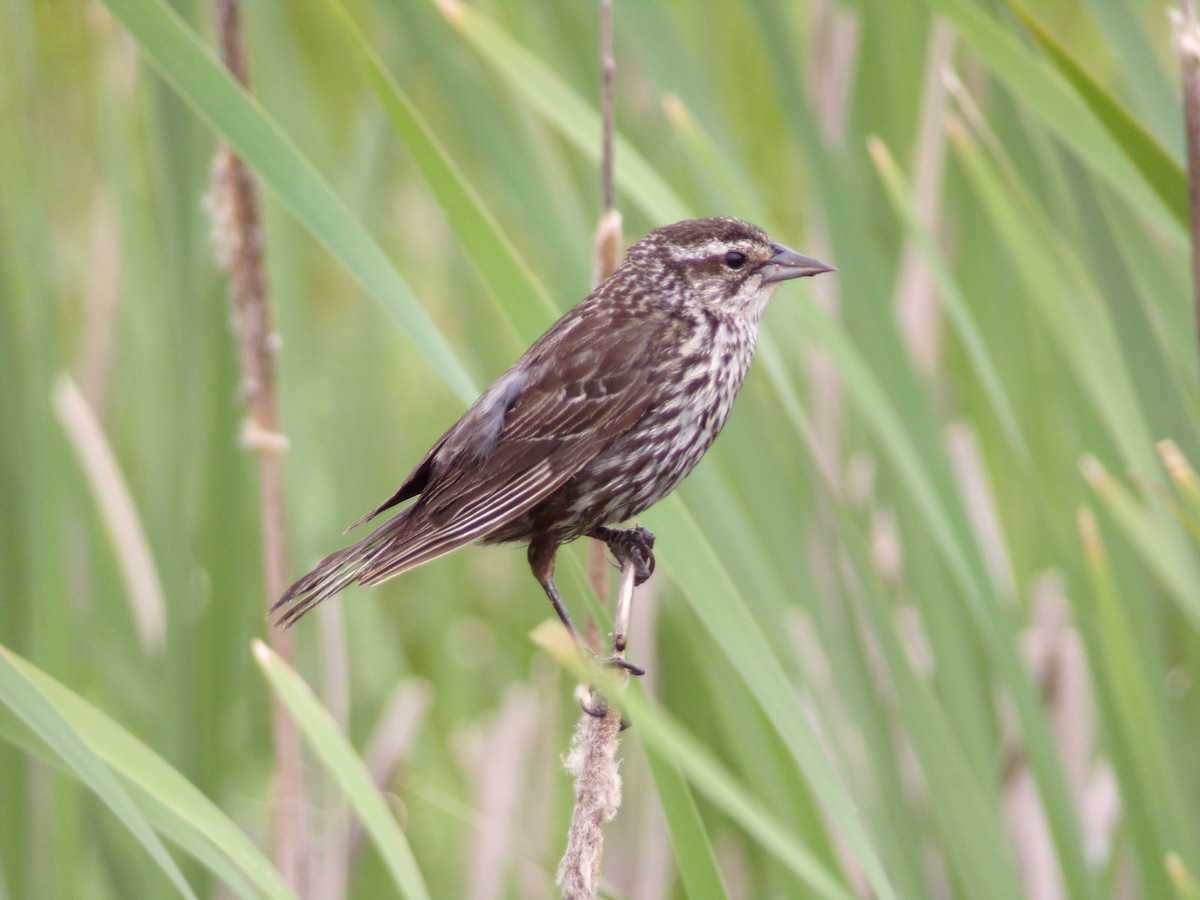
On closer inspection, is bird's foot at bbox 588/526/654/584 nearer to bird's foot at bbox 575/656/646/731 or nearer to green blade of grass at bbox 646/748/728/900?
bird's foot at bbox 575/656/646/731

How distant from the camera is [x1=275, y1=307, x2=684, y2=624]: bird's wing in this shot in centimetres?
196

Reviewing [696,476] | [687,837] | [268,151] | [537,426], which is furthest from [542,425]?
A: [687,837]

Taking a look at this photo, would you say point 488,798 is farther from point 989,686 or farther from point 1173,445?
point 1173,445

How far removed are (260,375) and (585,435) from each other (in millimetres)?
533

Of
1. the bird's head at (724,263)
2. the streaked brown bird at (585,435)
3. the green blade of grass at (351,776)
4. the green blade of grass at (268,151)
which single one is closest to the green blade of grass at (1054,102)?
the streaked brown bird at (585,435)

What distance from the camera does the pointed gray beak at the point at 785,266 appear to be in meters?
2.15

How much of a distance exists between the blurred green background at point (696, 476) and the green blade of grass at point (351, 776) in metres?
0.02

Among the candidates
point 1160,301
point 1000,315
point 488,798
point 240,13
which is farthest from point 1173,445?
point 488,798

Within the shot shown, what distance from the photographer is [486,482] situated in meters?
1.98

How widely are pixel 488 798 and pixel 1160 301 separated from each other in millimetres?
1796

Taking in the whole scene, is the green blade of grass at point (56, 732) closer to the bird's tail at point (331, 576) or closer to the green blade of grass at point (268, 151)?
the bird's tail at point (331, 576)

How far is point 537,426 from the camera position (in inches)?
80.1

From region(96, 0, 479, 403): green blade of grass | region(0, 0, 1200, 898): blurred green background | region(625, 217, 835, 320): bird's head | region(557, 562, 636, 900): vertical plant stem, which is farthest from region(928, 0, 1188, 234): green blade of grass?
region(557, 562, 636, 900): vertical plant stem

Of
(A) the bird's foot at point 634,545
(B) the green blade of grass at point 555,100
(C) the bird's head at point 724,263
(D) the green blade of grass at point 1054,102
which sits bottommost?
(A) the bird's foot at point 634,545
